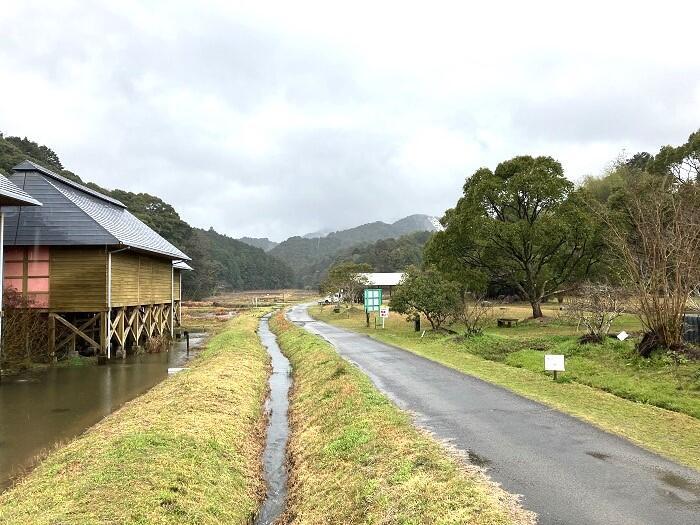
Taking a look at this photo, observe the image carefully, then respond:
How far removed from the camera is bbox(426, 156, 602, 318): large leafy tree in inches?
1209

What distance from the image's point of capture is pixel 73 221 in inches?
832

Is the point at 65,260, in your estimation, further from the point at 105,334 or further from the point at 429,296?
the point at 429,296

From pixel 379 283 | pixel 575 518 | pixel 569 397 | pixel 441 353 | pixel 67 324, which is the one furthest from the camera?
pixel 379 283

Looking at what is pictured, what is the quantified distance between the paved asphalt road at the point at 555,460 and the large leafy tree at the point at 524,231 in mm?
19924

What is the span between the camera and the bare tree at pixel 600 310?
18641 mm

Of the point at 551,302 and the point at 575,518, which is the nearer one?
the point at 575,518

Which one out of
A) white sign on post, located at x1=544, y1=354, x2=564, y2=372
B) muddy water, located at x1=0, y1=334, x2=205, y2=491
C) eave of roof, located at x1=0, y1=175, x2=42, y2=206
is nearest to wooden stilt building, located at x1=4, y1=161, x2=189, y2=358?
muddy water, located at x1=0, y1=334, x2=205, y2=491

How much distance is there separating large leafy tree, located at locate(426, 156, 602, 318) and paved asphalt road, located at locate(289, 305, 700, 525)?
1992 centimetres

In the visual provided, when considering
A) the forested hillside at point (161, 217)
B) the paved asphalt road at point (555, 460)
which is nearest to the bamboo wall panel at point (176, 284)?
the forested hillside at point (161, 217)

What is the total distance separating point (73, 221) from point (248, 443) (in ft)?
50.1

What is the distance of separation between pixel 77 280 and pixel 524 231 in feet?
77.5

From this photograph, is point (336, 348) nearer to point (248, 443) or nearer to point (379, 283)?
point (248, 443)

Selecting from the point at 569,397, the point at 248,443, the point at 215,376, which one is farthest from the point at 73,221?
the point at 569,397

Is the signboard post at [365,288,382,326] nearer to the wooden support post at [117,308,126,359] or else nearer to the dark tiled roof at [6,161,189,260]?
the dark tiled roof at [6,161,189,260]
